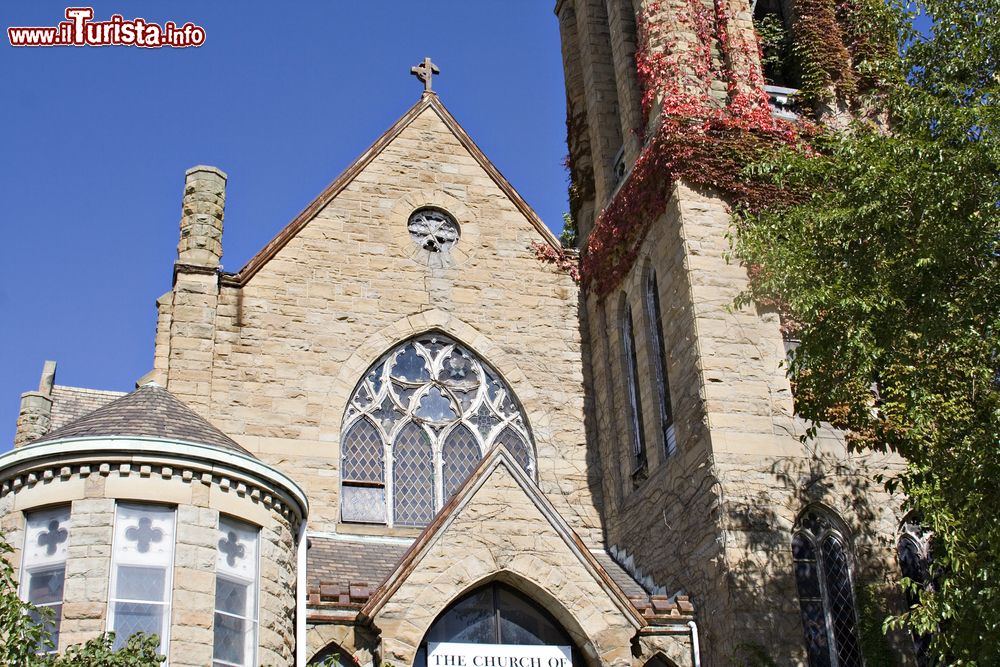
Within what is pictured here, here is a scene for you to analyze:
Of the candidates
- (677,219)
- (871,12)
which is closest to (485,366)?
(677,219)

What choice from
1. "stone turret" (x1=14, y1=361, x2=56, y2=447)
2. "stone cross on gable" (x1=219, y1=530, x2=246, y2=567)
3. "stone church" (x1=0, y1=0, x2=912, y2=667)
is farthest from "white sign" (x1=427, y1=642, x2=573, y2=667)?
"stone turret" (x1=14, y1=361, x2=56, y2=447)

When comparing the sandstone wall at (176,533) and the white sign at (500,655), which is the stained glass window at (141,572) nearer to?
the sandstone wall at (176,533)

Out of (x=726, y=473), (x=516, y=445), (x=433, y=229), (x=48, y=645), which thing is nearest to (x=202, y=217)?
(x=433, y=229)

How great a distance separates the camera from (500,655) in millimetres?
14586

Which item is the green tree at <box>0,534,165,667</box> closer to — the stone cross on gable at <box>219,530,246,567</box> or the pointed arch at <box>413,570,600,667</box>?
the stone cross on gable at <box>219,530,246,567</box>

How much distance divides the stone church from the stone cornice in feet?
0.09

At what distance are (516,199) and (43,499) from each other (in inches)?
412

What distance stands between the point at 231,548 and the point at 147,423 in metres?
1.48

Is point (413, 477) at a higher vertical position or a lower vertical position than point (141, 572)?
higher

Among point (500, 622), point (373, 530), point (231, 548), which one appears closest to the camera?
point (231, 548)

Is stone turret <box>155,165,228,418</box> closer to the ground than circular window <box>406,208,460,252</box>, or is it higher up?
closer to the ground

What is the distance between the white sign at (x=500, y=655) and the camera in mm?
14414

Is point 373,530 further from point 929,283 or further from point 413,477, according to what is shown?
point 929,283

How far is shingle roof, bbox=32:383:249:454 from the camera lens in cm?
1228
